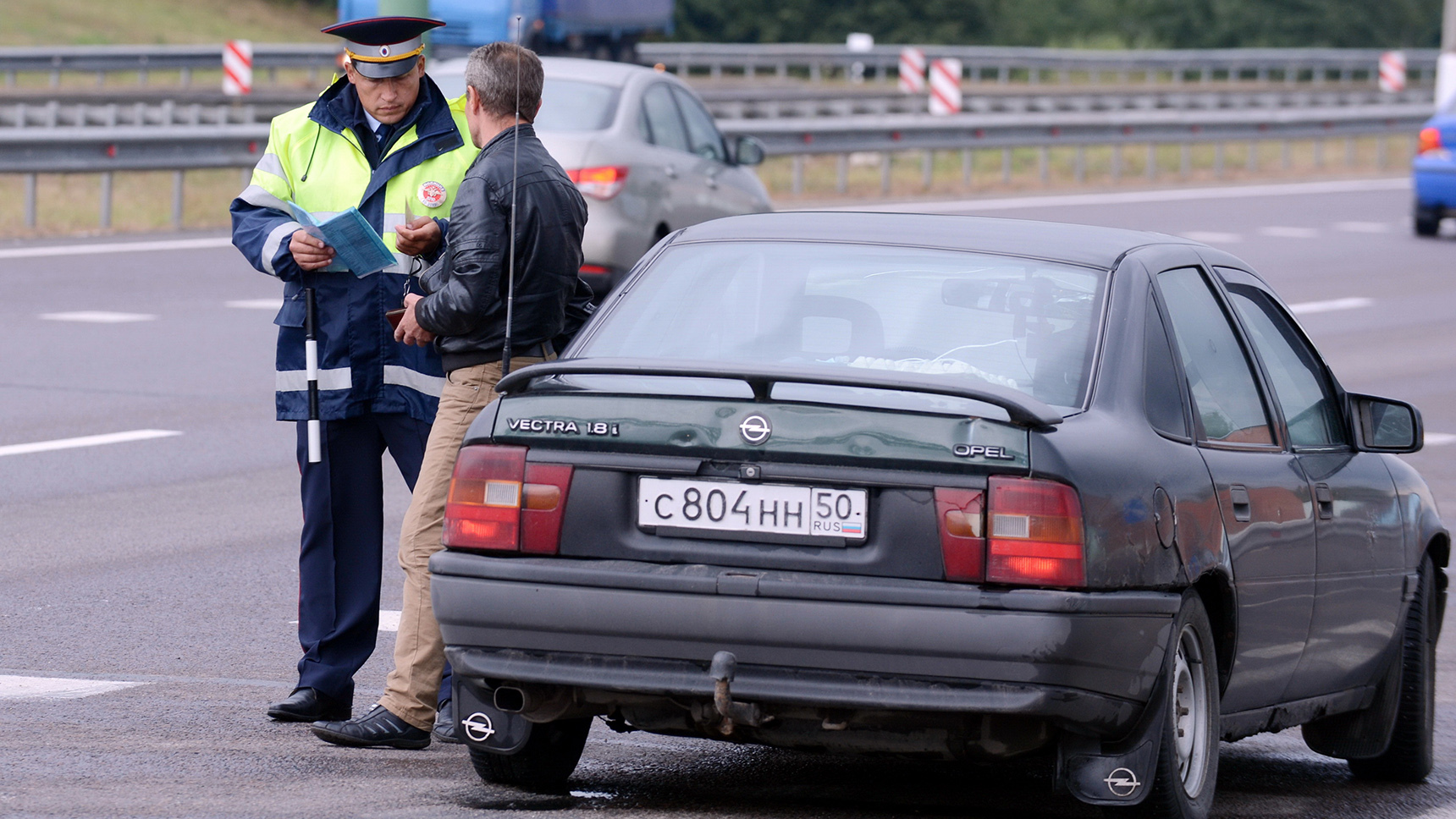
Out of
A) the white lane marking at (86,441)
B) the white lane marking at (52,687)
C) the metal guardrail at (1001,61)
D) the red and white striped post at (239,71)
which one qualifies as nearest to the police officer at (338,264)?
the white lane marking at (52,687)

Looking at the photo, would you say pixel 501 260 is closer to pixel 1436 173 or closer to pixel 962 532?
pixel 962 532

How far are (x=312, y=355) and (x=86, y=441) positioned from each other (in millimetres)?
5307

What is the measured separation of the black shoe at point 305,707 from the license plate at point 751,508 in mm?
1607

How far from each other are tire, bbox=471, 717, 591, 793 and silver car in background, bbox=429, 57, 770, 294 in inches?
388

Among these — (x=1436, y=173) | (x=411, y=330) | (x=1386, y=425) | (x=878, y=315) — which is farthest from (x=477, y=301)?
(x=1436, y=173)

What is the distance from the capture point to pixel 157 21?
5975 cm

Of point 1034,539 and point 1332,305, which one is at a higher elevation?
point 1034,539

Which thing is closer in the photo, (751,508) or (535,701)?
(751,508)

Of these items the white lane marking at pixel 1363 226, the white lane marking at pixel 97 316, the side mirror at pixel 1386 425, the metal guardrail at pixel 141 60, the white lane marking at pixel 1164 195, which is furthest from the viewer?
the metal guardrail at pixel 141 60

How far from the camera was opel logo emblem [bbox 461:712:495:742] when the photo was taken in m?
5.30

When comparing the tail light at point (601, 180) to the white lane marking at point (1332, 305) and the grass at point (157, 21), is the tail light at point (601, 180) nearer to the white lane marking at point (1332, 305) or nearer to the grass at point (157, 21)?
the white lane marking at point (1332, 305)

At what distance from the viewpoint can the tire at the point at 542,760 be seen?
17.7 ft

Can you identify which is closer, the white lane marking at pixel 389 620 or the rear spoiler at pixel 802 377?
the rear spoiler at pixel 802 377

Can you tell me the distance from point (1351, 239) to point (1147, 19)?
174 ft
